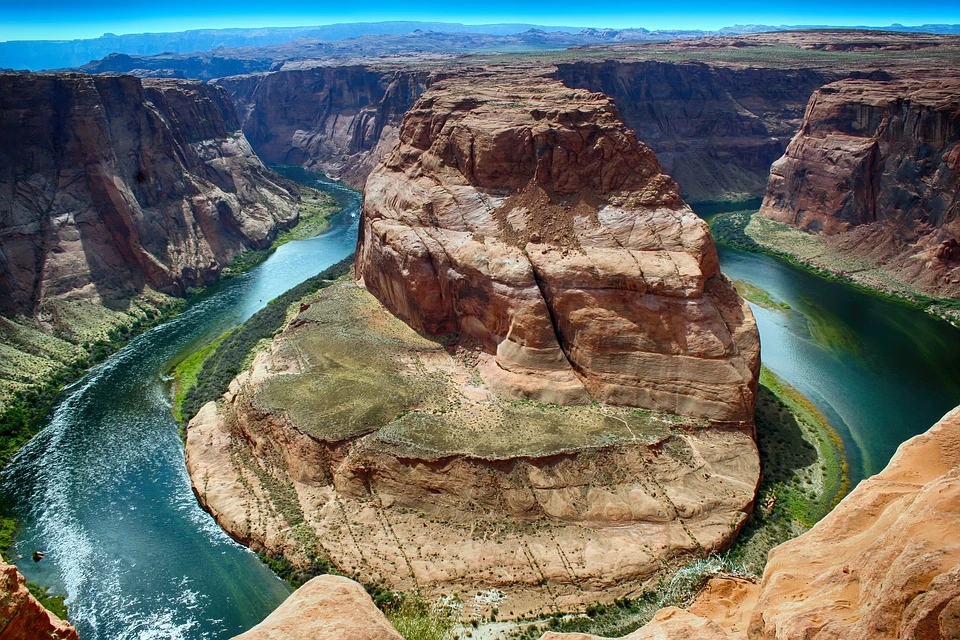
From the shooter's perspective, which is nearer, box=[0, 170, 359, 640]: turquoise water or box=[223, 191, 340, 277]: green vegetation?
box=[0, 170, 359, 640]: turquoise water

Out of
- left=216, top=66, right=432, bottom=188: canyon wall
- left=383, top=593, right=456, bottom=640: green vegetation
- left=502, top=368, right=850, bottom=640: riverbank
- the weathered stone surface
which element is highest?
left=216, top=66, right=432, bottom=188: canyon wall

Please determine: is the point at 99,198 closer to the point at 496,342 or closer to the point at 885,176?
the point at 496,342

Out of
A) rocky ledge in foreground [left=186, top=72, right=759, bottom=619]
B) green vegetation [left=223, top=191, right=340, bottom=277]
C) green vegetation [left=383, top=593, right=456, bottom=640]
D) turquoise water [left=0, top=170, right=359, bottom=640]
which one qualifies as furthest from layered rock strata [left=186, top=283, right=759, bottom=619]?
green vegetation [left=223, top=191, right=340, bottom=277]

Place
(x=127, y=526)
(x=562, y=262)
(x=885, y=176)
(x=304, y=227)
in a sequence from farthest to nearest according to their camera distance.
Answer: (x=304, y=227) → (x=885, y=176) → (x=562, y=262) → (x=127, y=526)

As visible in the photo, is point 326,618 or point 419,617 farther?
point 419,617

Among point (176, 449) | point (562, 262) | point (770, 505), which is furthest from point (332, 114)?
point (770, 505)

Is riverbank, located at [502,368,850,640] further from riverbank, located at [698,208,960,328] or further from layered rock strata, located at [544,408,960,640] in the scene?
riverbank, located at [698,208,960,328]
